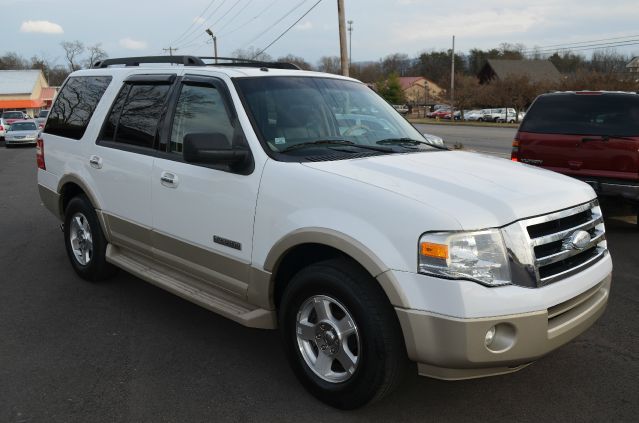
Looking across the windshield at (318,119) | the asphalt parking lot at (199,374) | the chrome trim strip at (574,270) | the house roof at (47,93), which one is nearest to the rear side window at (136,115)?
the windshield at (318,119)

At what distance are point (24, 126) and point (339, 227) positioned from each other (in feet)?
99.7

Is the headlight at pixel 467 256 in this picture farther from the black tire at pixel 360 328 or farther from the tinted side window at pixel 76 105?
the tinted side window at pixel 76 105

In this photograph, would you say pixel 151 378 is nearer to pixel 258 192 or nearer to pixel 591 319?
pixel 258 192

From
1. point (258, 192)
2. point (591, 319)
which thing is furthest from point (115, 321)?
point (591, 319)

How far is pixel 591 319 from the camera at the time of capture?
10.7 ft

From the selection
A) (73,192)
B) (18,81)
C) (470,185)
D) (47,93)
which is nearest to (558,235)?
(470,185)

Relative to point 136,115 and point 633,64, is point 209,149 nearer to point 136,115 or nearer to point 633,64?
point 136,115

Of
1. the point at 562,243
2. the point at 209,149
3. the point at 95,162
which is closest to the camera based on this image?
the point at 562,243

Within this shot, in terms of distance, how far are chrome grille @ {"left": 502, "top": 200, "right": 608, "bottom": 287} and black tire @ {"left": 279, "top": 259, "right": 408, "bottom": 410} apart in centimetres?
68

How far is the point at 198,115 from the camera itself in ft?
13.6

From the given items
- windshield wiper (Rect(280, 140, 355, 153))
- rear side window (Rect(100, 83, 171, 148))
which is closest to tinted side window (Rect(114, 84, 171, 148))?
rear side window (Rect(100, 83, 171, 148))

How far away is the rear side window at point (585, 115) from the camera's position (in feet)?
24.2

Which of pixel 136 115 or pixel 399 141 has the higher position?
pixel 136 115

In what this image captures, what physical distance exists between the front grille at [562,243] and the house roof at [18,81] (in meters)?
96.5
